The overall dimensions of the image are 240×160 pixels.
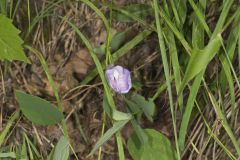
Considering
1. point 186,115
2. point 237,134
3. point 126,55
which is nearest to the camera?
point 186,115

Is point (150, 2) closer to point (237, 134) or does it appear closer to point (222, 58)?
point (222, 58)

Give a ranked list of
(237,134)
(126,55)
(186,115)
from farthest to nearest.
A: (126,55) → (237,134) → (186,115)

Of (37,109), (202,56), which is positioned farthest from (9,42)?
(202,56)

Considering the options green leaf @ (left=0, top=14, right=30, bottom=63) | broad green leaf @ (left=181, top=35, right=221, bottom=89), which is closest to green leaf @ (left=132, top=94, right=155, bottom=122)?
broad green leaf @ (left=181, top=35, right=221, bottom=89)

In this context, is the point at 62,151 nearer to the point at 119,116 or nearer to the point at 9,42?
the point at 119,116

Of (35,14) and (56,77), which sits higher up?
(35,14)

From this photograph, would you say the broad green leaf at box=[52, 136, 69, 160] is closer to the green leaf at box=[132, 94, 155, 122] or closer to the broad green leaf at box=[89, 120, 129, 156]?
the broad green leaf at box=[89, 120, 129, 156]

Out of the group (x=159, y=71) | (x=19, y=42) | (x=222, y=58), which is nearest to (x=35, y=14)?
(x=19, y=42)
